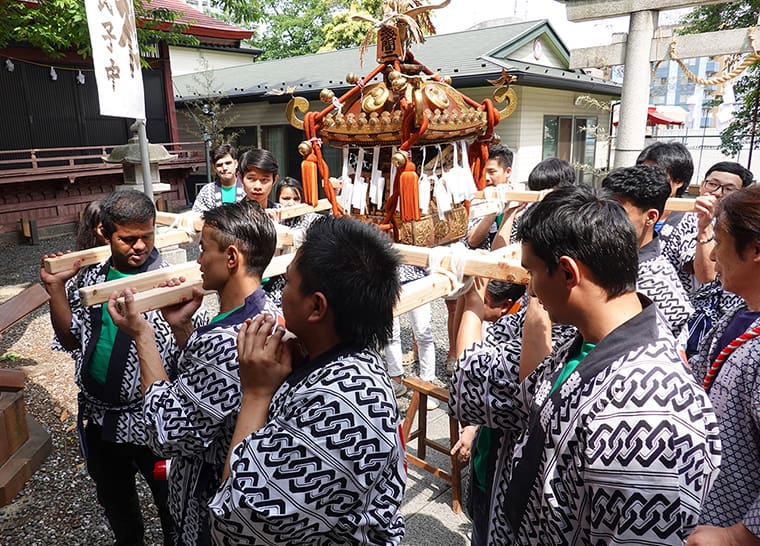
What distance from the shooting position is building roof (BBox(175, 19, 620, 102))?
11.1 metres

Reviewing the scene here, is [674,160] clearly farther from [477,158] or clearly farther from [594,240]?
[594,240]

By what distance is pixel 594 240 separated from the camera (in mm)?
1266

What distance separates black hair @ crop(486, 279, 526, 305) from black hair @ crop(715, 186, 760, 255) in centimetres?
104

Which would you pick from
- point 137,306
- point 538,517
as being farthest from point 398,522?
point 137,306

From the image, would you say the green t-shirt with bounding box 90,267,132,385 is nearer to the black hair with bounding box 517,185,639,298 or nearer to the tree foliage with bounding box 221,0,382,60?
the black hair with bounding box 517,185,639,298

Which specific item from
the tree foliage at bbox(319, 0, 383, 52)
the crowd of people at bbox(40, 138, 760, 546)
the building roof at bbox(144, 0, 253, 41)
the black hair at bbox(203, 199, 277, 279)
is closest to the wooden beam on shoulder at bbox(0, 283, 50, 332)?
the crowd of people at bbox(40, 138, 760, 546)

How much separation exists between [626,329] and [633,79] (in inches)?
224

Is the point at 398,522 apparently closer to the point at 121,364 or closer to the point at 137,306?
the point at 137,306

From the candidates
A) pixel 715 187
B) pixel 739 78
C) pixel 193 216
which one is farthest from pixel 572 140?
pixel 193 216

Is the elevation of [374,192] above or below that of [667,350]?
above

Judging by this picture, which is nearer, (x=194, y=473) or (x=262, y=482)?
(x=262, y=482)

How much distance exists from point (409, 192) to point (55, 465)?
3.48 m

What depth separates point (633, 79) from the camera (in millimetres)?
5902

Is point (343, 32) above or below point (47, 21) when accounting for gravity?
above
